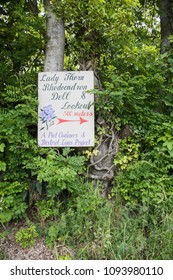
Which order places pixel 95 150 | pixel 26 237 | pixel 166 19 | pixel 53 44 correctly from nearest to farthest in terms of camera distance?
pixel 26 237, pixel 95 150, pixel 53 44, pixel 166 19

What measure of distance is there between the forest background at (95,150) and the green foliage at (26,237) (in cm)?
1

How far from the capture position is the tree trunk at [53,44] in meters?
3.62

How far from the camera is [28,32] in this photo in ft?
11.3

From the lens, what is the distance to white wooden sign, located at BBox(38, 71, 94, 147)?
11.0 feet

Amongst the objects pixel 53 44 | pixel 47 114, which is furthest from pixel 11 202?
pixel 53 44

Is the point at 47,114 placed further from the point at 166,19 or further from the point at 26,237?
the point at 166,19

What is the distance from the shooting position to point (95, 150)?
3.36 meters

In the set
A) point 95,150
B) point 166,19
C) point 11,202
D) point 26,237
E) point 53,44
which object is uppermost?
point 166,19

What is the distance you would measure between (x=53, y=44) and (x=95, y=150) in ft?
5.02

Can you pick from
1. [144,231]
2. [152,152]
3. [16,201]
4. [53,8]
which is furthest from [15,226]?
[53,8]

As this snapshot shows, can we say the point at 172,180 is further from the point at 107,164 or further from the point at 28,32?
the point at 28,32

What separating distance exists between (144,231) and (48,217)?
110 cm

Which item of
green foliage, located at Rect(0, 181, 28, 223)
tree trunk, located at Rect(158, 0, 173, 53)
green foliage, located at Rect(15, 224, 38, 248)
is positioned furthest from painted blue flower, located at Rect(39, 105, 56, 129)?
tree trunk, located at Rect(158, 0, 173, 53)

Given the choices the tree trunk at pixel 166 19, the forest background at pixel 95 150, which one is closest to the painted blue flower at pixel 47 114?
the forest background at pixel 95 150
